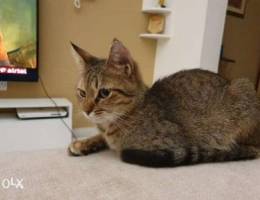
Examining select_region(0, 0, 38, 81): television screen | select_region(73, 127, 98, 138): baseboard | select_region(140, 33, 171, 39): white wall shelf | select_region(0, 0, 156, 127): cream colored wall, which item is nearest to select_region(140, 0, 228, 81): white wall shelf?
select_region(140, 33, 171, 39): white wall shelf

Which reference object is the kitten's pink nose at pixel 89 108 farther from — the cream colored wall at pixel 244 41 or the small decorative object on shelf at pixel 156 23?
the cream colored wall at pixel 244 41

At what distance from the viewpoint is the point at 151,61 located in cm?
263

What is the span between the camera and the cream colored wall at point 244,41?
117 inches

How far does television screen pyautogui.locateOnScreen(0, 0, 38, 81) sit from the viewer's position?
1942 mm

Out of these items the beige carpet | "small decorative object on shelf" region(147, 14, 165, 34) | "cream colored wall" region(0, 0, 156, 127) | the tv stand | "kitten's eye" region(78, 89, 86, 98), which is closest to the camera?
the beige carpet

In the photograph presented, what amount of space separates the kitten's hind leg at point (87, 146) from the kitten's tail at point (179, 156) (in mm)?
128

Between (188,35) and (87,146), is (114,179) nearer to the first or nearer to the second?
(87,146)

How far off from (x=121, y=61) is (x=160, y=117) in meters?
0.23

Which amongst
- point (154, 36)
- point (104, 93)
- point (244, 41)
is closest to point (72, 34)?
point (154, 36)

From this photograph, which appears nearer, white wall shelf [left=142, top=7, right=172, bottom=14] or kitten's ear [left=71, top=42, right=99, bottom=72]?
kitten's ear [left=71, top=42, right=99, bottom=72]

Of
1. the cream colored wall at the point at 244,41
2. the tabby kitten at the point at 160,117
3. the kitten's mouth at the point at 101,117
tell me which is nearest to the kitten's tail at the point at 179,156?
the tabby kitten at the point at 160,117

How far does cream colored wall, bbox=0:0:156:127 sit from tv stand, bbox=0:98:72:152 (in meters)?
0.16

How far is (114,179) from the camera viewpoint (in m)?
0.77

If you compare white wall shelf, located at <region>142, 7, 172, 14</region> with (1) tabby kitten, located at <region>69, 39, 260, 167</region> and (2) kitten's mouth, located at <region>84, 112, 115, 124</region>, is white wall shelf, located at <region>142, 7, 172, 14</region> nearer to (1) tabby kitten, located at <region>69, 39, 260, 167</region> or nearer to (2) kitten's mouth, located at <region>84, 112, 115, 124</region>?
(1) tabby kitten, located at <region>69, 39, 260, 167</region>
